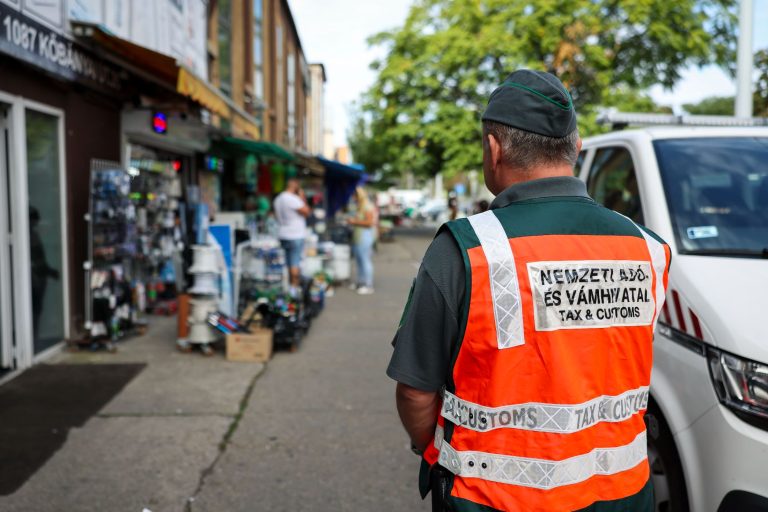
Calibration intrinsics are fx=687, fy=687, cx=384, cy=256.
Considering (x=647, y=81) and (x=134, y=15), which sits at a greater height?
(x=647, y=81)

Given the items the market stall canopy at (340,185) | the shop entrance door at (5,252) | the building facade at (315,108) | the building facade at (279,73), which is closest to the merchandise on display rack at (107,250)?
the shop entrance door at (5,252)

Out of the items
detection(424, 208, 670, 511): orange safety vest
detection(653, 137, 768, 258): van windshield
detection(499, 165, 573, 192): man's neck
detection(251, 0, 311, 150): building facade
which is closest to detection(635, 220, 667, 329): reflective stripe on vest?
detection(424, 208, 670, 511): orange safety vest

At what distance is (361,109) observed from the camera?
92.8ft

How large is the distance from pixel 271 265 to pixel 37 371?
9.05 feet

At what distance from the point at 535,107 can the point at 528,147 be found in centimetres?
10

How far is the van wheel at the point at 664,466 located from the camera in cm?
275

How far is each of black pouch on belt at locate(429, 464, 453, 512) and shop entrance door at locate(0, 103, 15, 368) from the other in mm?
5610

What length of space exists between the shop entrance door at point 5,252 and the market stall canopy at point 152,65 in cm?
131

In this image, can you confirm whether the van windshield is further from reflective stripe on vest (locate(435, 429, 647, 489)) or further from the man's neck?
reflective stripe on vest (locate(435, 429, 647, 489))

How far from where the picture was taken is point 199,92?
7.38 meters

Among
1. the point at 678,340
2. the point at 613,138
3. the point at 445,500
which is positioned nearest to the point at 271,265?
the point at 613,138

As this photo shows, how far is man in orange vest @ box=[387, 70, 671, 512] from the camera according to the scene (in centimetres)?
170

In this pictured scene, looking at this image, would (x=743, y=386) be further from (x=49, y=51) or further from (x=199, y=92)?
(x=49, y=51)

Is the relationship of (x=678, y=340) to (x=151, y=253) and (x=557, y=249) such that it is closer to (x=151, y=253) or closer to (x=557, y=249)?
(x=557, y=249)
